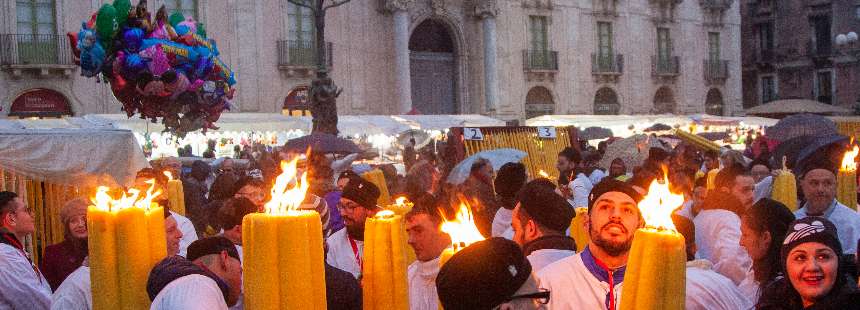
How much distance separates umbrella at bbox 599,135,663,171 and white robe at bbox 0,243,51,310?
31.6 ft

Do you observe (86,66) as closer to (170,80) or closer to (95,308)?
(170,80)

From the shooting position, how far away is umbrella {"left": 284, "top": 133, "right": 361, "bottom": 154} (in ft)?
37.3

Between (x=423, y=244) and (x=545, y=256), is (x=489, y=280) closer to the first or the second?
(x=545, y=256)

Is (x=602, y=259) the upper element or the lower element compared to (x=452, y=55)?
lower

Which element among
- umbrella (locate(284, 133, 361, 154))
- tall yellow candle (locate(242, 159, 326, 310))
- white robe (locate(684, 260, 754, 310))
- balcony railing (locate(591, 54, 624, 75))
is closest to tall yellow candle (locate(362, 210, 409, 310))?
tall yellow candle (locate(242, 159, 326, 310))

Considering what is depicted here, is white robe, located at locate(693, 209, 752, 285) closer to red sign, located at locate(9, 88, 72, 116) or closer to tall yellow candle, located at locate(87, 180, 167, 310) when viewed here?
tall yellow candle, located at locate(87, 180, 167, 310)

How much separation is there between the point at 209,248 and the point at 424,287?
1.12 m

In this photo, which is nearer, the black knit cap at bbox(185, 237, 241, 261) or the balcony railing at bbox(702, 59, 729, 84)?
the black knit cap at bbox(185, 237, 241, 261)

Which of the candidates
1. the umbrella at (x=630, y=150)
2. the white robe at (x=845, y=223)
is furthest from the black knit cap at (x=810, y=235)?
the umbrella at (x=630, y=150)

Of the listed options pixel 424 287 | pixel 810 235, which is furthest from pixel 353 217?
pixel 810 235

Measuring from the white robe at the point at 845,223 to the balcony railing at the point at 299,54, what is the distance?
A: 20346 mm

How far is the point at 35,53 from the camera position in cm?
2062

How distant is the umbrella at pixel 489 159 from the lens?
33.0ft

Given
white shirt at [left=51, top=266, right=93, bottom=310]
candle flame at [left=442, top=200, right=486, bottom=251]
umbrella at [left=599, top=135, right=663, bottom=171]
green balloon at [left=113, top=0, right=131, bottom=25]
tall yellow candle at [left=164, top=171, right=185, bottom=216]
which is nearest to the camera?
candle flame at [left=442, top=200, right=486, bottom=251]
